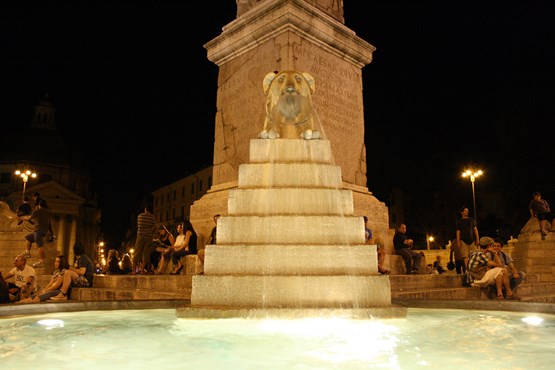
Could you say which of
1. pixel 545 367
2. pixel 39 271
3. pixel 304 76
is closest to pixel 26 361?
pixel 545 367

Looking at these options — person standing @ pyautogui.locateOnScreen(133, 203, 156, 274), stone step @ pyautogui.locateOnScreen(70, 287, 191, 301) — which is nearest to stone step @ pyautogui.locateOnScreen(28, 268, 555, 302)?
stone step @ pyautogui.locateOnScreen(70, 287, 191, 301)

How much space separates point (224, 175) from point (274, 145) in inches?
215

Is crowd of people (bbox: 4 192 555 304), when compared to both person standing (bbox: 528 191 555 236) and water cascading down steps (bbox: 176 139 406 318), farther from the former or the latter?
water cascading down steps (bbox: 176 139 406 318)

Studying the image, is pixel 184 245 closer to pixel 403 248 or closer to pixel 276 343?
pixel 403 248

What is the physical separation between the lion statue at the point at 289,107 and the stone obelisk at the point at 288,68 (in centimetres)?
418

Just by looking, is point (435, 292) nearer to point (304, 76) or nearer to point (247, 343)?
point (304, 76)

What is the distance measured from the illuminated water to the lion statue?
292 centimetres

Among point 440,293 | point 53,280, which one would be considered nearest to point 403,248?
point 440,293

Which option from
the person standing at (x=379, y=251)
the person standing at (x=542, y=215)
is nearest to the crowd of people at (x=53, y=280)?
the person standing at (x=379, y=251)

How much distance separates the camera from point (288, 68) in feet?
35.2

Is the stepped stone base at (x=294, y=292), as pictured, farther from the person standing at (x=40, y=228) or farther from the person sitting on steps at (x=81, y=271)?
the person standing at (x=40, y=228)

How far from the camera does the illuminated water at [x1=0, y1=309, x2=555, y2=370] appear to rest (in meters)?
3.20

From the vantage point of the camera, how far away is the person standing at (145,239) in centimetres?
1175

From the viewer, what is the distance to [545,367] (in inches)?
121
